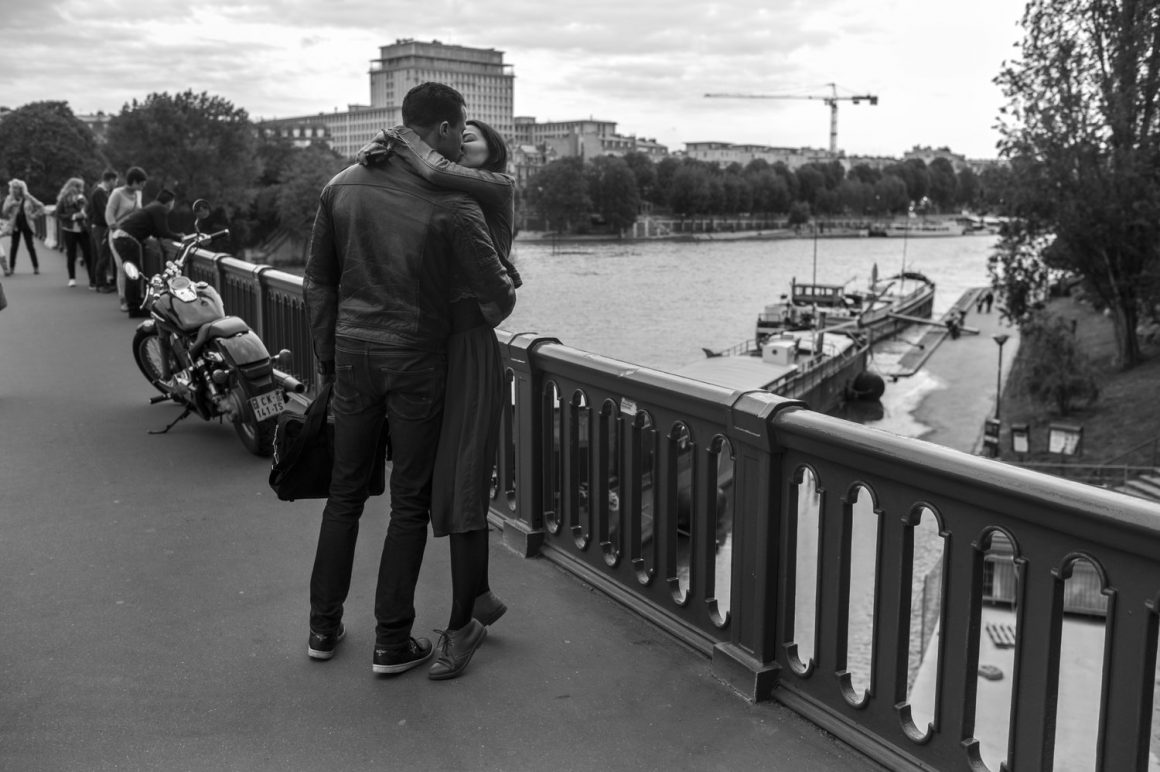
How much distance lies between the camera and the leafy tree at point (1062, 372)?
42094 millimetres

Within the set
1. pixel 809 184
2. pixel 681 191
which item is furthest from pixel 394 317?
pixel 809 184

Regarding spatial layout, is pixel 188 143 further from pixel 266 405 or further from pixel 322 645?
pixel 322 645

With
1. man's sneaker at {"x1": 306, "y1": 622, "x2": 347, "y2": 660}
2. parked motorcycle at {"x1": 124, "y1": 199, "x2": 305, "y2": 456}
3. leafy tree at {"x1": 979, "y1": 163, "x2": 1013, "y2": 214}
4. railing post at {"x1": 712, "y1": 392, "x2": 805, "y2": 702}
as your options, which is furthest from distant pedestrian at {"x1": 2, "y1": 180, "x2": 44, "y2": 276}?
leafy tree at {"x1": 979, "y1": 163, "x2": 1013, "y2": 214}

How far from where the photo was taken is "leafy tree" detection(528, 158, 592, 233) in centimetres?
13988

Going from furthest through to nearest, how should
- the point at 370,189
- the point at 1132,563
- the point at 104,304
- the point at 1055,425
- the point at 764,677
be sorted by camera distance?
the point at 1055,425 < the point at 104,304 < the point at 764,677 < the point at 370,189 < the point at 1132,563

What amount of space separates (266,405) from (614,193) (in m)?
141

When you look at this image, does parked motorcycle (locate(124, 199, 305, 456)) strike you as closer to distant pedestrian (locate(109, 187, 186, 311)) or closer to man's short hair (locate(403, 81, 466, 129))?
distant pedestrian (locate(109, 187, 186, 311))

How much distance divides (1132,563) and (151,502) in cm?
478

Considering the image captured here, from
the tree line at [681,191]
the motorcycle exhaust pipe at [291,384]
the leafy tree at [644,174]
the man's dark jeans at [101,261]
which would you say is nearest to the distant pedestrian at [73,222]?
the man's dark jeans at [101,261]

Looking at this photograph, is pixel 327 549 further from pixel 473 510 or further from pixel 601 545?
pixel 601 545

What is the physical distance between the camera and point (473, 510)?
371cm

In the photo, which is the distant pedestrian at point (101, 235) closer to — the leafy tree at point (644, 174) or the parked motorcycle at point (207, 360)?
the parked motorcycle at point (207, 360)

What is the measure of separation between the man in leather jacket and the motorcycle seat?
11.9 ft

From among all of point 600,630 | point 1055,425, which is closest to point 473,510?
point 600,630
